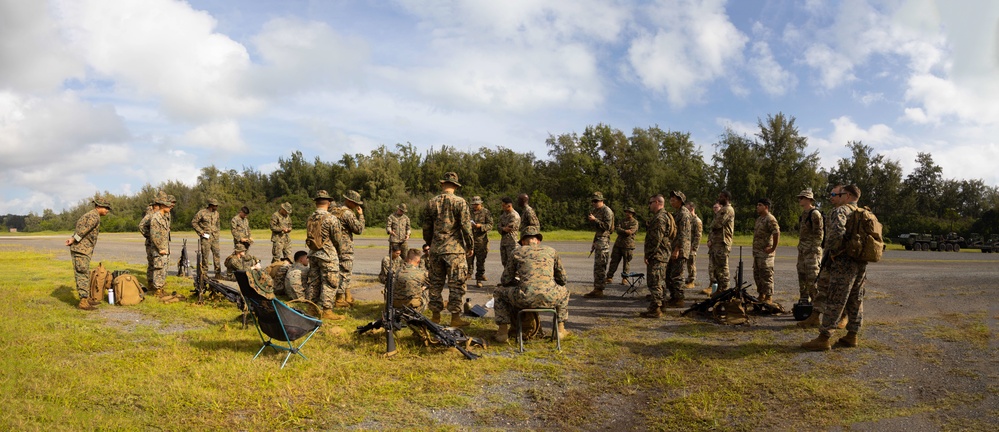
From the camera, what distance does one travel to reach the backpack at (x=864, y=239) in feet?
20.4

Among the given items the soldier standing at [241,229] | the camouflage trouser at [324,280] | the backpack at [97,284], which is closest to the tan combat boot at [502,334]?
the camouflage trouser at [324,280]

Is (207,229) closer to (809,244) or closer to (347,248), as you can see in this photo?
(347,248)

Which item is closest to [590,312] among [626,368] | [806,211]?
[626,368]

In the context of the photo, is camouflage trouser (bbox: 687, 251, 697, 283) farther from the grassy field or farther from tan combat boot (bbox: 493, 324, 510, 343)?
tan combat boot (bbox: 493, 324, 510, 343)

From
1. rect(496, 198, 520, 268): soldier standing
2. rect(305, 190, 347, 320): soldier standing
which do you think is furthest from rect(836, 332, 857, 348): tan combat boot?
rect(305, 190, 347, 320): soldier standing

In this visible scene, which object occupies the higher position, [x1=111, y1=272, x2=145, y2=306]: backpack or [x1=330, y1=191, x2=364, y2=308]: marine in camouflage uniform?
[x1=330, y1=191, x2=364, y2=308]: marine in camouflage uniform

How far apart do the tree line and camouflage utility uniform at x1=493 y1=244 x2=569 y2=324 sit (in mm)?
38245

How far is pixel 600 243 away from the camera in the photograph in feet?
36.8

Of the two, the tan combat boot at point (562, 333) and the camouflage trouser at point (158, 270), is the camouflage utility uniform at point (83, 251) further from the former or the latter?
the tan combat boot at point (562, 333)

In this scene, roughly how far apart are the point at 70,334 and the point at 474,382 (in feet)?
19.3

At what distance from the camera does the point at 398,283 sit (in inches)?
322

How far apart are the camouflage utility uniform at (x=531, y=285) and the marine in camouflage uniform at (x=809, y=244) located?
13.9 ft

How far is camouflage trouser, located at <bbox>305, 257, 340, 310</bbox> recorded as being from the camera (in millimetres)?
8562

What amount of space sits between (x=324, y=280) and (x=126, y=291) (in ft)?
13.7
